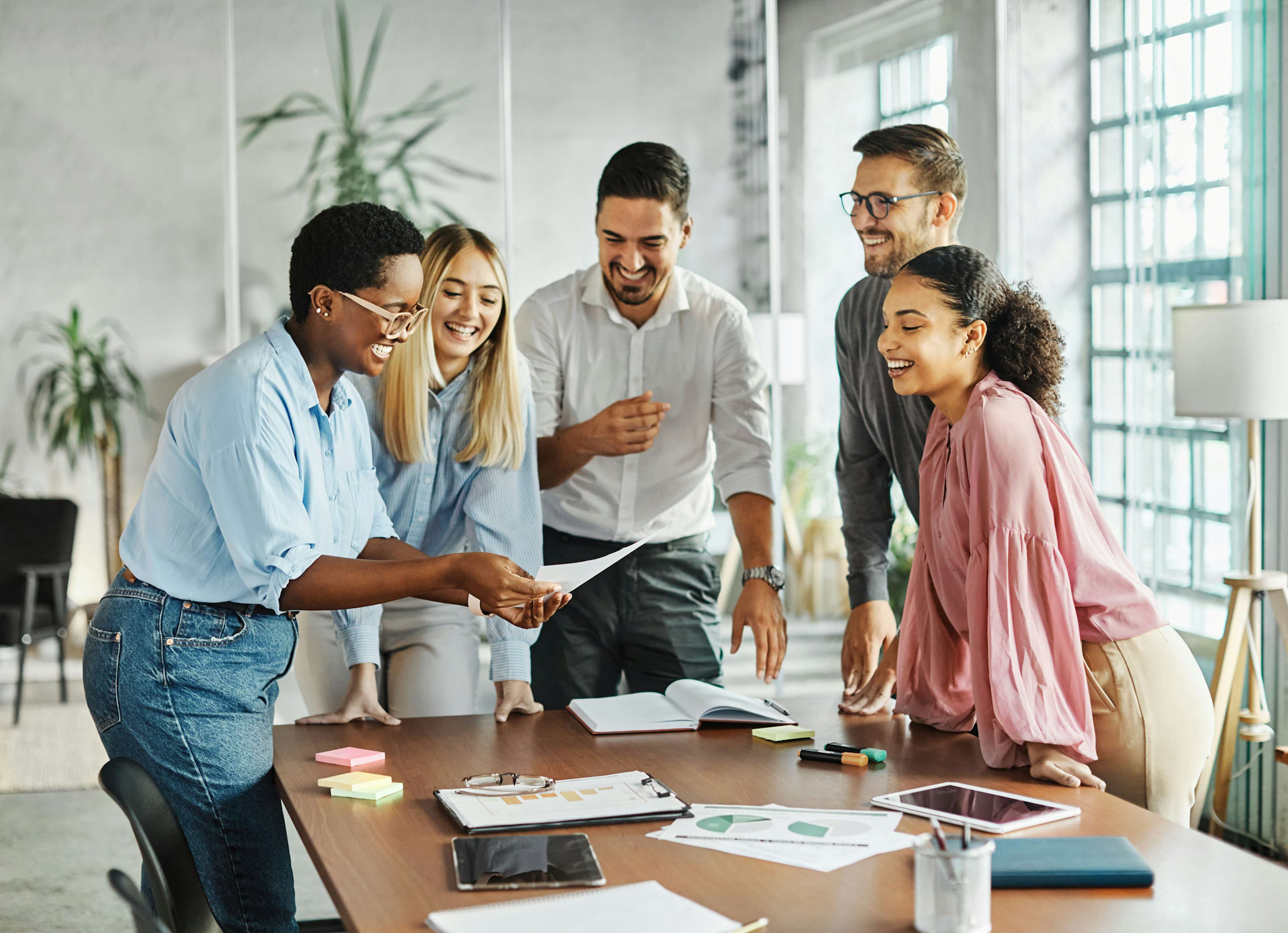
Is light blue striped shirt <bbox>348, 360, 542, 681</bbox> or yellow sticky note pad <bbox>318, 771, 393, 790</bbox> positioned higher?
light blue striped shirt <bbox>348, 360, 542, 681</bbox>

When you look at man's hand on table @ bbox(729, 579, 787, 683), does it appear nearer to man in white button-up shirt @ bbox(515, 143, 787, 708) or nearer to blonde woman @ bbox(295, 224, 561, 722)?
man in white button-up shirt @ bbox(515, 143, 787, 708)

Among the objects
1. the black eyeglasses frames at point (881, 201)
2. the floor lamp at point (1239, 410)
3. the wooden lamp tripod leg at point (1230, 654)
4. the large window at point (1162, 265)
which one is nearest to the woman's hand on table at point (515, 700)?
the black eyeglasses frames at point (881, 201)

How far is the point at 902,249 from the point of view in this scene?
2.52 m

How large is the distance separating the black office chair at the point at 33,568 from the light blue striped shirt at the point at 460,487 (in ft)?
8.53

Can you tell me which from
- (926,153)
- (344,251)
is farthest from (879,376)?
(344,251)

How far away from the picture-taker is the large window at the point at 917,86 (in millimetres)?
4551

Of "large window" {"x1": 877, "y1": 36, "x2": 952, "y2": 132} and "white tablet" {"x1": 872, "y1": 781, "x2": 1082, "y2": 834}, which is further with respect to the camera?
"large window" {"x1": 877, "y1": 36, "x2": 952, "y2": 132}

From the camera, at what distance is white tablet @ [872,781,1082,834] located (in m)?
1.59

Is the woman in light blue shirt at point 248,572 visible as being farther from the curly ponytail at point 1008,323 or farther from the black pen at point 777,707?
the curly ponytail at point 1008,323

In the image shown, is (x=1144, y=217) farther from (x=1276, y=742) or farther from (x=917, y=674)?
(x=917, y=674)

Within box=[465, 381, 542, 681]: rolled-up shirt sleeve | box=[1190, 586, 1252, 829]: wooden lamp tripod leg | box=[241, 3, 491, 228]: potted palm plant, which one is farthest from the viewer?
box=[241, 3, 491, 228]: potted palm plant

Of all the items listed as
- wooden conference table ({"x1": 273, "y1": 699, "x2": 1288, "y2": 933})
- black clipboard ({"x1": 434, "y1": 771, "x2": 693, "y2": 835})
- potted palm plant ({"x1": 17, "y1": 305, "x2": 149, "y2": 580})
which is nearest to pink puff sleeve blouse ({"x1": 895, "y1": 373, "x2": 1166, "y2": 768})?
wooden conference table ({"x1": 273, "y1": 699, "x2": 1288, "y2": 933})

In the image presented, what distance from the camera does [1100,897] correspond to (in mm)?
1356

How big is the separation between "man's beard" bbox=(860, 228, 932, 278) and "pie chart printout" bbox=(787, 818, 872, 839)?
4.14 ft
